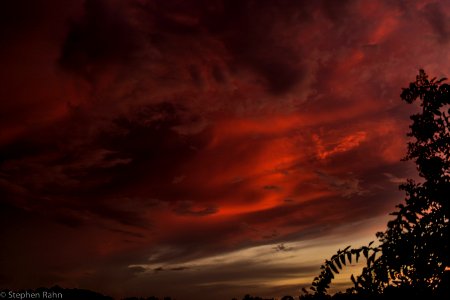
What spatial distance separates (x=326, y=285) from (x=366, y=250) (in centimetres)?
63

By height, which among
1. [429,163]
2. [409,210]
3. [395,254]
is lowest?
[395,254]

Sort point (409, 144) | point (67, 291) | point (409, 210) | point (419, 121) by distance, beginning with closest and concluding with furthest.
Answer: point (409, 210) < point (419, 121) < point (409, 144) < point (67, 291)

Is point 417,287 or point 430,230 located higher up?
point 430,230

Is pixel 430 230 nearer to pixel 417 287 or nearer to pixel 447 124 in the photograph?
pixel 417 287

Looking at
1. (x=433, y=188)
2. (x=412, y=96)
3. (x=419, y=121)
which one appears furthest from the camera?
(x=419, y=121)

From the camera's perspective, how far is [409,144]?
18922mm

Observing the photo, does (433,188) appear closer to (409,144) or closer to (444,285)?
(444,285)

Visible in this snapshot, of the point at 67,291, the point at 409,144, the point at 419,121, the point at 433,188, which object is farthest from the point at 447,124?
the point at 67,291

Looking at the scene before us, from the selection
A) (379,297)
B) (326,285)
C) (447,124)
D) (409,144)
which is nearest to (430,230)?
(379,297)

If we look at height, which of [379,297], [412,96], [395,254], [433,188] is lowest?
[379,297]

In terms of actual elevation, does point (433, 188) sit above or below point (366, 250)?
above

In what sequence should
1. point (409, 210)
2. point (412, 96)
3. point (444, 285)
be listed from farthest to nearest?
1. point (412, 96)
2. point (409, 210)
3. point (444, 285)

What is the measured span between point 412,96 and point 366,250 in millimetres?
10845

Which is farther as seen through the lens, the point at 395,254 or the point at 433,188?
the point at 433,188
